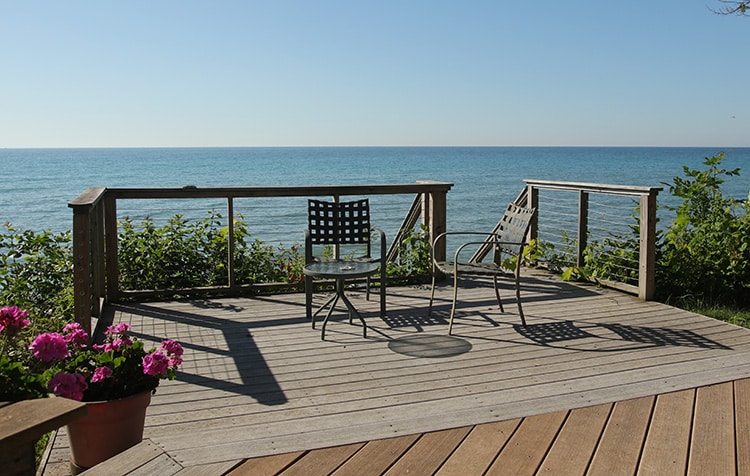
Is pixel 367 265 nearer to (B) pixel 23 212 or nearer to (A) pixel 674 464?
(A) pixel 674 464

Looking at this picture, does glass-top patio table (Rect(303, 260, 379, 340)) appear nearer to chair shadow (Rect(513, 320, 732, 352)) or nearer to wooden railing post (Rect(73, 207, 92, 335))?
chair shadow (Rect(513, 320, 732, 352))

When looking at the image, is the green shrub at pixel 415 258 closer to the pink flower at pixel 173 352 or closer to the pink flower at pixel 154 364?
the pink flower at pixel 173 352

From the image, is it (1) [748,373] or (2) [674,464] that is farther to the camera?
(1) [748,373]

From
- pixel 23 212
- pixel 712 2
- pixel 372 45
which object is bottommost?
pixel 23 212

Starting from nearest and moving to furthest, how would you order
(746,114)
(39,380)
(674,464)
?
(39,380), (674,464), (746,114)

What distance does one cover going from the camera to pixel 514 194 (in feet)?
91.8

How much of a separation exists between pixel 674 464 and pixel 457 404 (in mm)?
924

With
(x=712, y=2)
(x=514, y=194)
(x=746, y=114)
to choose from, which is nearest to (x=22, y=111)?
(x=514, y=194)

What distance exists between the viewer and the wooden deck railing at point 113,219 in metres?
3.61

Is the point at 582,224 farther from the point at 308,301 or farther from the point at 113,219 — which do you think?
the point at 113,219

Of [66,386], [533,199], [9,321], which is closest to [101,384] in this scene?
[66,386]

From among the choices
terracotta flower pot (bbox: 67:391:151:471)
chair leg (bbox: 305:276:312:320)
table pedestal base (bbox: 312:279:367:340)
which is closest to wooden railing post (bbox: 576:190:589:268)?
table pedestal base (bbox: 312:279:367:340)

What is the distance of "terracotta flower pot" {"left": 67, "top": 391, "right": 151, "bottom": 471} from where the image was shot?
224 centimetres

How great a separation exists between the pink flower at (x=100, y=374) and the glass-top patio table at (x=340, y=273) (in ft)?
6.38
